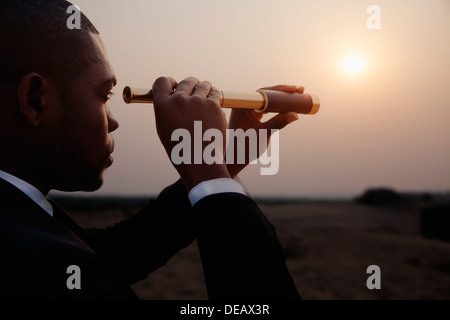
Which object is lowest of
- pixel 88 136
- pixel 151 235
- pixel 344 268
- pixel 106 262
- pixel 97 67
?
pixel 344 268

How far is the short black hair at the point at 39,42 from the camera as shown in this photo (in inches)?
53.7

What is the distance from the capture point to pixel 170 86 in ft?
4.31

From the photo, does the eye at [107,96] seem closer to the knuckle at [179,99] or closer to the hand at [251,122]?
the knuckle at [179,99]

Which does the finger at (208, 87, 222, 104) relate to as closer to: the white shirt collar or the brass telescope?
the brass telescope

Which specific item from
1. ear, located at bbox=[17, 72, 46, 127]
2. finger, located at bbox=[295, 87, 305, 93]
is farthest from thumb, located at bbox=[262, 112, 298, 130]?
ear, located at bbox=[17, 72, 46, 127]

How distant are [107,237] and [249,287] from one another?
1214 mm

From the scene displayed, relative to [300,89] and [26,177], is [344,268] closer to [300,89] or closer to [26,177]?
[300,89]

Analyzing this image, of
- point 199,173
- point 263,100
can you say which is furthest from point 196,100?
point 263,100

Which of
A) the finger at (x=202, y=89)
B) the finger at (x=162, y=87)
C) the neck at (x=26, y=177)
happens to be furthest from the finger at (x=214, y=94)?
the neck at (x=26, y=177)

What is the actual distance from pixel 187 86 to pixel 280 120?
84 centimetres

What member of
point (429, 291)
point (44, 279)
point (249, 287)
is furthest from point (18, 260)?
point (429, 291)

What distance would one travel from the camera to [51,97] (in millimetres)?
1382

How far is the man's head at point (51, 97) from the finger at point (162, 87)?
11.5 inches
